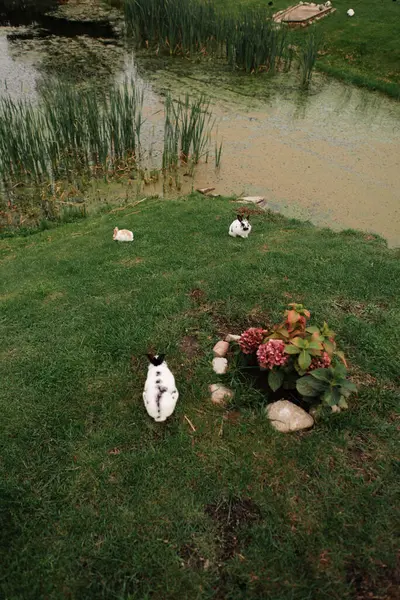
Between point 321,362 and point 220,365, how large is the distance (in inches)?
34.6

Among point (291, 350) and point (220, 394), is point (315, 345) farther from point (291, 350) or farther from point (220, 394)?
point (220, 394)

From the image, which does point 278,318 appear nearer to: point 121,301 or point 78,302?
point 121,301

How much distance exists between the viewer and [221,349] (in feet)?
13.1

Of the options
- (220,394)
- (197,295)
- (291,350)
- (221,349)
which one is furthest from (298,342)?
(197,295)

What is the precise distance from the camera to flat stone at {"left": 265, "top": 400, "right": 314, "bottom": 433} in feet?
11.0

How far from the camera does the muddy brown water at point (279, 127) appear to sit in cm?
856

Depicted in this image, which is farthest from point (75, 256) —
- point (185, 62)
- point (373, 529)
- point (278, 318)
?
point (185, 62)

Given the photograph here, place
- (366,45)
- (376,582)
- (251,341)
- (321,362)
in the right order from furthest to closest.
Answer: (366,45) < (251,341) < (321,362) < (376,582)

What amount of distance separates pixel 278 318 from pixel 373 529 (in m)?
2.04

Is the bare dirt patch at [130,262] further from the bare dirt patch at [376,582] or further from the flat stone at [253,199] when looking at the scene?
the bare dirt patch at [376,582]

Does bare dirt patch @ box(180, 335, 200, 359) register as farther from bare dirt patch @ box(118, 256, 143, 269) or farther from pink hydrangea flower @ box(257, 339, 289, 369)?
bare dirt patch @ box(118, 256, 143, 269)

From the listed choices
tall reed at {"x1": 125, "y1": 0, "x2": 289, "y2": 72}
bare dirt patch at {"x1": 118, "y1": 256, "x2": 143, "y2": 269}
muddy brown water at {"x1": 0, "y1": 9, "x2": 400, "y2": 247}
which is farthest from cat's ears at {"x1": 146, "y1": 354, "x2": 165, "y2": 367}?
tall reed at {"x1": 125, "y1": 0, "x2": 289, "y2": 72}

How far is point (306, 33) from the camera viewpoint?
17.1 meters

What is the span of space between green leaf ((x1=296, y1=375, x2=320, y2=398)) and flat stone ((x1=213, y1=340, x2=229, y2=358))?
33.1 inches
